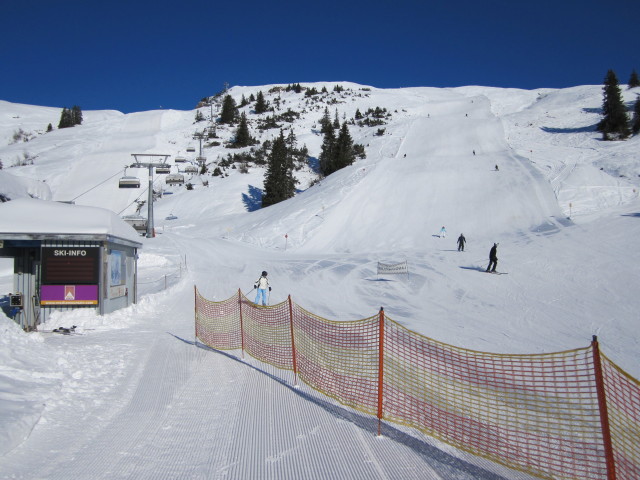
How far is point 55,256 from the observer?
11297 millimetres

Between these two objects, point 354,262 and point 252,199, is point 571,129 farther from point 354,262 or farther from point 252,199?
point 354,262

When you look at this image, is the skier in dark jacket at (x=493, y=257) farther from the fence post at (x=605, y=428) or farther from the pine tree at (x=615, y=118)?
the pine tree at (x=615, y=118)

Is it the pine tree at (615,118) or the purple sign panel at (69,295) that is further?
the pine tree at (615,118)

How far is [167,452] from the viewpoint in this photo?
4.34m

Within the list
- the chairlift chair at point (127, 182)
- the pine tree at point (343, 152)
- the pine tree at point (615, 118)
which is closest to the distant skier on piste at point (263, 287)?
the chairlift chair at point (127, 182)

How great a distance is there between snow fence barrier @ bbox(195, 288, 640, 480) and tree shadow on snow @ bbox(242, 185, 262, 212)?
4382 cm

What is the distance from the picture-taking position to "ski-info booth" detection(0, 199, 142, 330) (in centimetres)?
1105

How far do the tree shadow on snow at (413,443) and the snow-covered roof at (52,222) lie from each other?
7895mm

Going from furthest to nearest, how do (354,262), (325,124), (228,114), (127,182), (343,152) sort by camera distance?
1. (228,114)
2. (325,124)
3. (343,152)
4. (127,182)
5. (354,262)

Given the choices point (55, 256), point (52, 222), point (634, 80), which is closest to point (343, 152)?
point (52, 222)

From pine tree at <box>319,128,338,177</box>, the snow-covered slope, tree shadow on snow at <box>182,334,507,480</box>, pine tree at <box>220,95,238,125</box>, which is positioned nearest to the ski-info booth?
the snow-covered slope

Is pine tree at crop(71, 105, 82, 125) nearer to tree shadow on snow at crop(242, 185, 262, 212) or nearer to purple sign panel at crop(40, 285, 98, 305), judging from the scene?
tree shadow on snow at crop(242, 185, 262, 212)

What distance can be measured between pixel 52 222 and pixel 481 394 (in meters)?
11.3

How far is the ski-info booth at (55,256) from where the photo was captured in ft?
36.2
